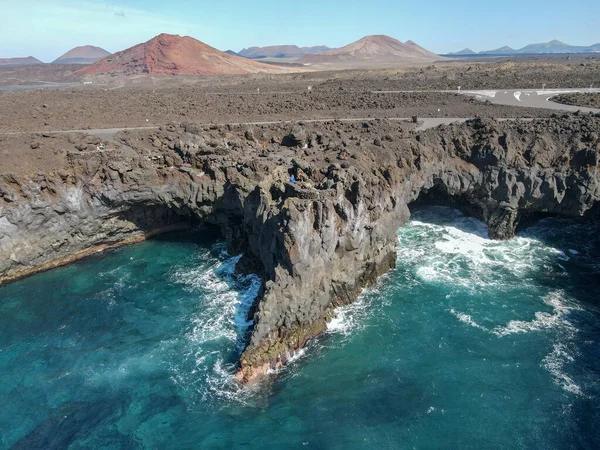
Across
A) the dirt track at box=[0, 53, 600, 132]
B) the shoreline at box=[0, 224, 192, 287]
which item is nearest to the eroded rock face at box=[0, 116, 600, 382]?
the shoreline at box=[0, 224, 192, 287]

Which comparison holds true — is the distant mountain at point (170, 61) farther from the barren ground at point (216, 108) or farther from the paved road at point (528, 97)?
the paved road at point (528, 97)

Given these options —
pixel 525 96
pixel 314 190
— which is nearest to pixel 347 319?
pixel 314 190

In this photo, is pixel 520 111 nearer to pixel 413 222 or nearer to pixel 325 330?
pixel 413 222

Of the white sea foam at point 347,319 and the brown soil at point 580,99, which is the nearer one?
the white sea foam at point 347,319

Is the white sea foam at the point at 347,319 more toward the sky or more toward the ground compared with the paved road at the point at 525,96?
more toward the ground

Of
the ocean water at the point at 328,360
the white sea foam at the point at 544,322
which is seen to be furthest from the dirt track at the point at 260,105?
the white sea foam at the point at 544,322

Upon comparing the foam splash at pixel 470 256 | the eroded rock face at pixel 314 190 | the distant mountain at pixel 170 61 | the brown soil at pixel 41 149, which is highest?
the distant mountain at pixel 170 61
